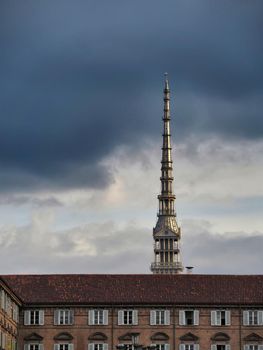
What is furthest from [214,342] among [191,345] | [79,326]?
[79,326]

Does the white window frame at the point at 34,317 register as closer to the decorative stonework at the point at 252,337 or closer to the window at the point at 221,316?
the window at the point at 221,316

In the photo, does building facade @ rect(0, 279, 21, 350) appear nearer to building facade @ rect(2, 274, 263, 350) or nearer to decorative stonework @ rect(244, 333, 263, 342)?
building facade @ rect(2, 274, 263, 350)

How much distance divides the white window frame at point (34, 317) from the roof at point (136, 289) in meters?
1.11

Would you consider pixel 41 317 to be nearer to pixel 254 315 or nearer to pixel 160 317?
pixel 160 317

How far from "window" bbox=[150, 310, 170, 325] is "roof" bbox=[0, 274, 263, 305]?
1.04m

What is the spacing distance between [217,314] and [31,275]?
64.8ft

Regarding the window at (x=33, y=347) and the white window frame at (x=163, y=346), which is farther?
the white window frame at (x=163, y=346)

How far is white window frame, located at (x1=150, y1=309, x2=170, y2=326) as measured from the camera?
6988 inches

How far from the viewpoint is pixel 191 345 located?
177750mm

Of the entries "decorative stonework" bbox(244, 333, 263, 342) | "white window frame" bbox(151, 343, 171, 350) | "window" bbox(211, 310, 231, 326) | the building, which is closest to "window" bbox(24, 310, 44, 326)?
the building

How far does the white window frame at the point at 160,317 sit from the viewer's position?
178 meters

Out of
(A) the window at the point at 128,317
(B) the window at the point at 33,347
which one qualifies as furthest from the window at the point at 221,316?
(B) the window at the point at 33,347

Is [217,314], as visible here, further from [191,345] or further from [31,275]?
[31,275]

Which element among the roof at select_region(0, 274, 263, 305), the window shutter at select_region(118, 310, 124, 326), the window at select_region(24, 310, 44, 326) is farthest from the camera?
the window shutter at select_region(118, 310, 124, 326)
